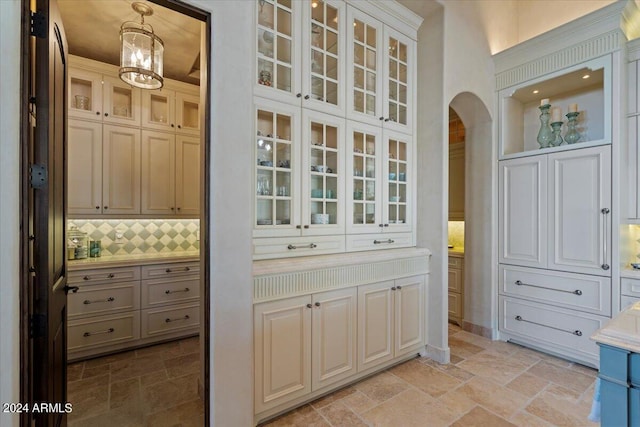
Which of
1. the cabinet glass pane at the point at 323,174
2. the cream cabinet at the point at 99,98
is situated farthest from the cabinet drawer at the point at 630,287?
the cream cabinet at the point at 99,98

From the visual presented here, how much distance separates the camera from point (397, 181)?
9.28 feet

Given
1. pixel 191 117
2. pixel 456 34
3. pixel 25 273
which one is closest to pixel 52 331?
pixel 25 273

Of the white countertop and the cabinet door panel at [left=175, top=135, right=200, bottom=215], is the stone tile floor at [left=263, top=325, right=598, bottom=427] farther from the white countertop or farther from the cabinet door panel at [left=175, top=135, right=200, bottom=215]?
the cabinet door panel at [left=175, top=135, right=200, bottom=215]

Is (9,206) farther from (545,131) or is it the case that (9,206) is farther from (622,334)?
(545,131)

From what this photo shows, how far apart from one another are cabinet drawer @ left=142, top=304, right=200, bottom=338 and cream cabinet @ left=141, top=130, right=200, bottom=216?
3.55 feet

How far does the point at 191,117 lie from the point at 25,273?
296 cm

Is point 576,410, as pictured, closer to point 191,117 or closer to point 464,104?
point 464,104

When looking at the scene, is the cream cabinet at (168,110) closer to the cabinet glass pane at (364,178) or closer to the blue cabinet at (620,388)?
the cabinet glass pane at (364,178)

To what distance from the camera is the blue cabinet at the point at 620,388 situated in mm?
948

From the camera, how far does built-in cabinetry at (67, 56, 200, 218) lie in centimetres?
294

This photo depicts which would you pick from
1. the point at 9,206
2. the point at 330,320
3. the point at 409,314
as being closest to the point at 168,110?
the point at 9,206

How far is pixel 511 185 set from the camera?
3244 millimetres

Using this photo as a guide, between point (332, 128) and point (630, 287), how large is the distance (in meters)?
2.87

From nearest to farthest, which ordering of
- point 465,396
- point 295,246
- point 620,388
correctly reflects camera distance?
point 620,388
point 295,246
point 465,396
